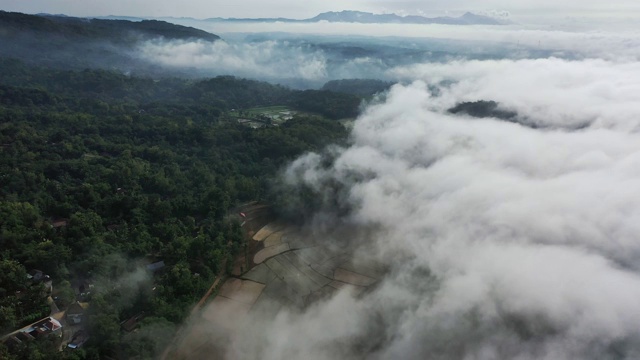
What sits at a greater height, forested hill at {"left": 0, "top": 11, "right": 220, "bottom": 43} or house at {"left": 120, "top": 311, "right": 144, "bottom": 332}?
forested hill at {"left": 0, "top": 11, "right": 220, "bottom": 43}

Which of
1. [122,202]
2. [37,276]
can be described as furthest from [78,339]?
[122,202]

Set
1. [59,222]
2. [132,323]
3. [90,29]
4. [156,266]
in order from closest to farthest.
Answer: [132,323] < [156,266] < [59,222] < [90,29]

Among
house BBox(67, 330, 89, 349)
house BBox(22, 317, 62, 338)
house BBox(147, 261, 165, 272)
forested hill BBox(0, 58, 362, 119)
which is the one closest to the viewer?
house BBox(67, 330, 89, 349)

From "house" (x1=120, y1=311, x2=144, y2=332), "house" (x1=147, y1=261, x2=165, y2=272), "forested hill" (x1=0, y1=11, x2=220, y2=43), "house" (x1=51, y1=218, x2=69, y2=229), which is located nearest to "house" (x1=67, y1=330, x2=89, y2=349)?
"house" (x1=120, y1=311, x2=144, y2=332)

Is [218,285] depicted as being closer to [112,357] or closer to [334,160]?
[112,357]

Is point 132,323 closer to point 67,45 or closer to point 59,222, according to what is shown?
point 59,222

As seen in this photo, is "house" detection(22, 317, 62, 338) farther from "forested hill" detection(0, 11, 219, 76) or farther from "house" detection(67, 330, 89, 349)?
"forested hill" detection(0, 11, 219, 76)
